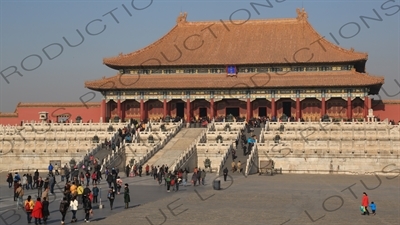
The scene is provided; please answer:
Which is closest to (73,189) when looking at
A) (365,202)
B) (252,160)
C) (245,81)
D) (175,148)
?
(365,202)

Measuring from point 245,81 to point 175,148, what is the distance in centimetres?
1972

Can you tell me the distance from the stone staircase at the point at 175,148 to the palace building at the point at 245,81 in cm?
1208

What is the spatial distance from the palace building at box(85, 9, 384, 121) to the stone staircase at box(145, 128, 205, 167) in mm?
12084

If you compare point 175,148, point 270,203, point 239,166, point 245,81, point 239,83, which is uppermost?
point 245,81

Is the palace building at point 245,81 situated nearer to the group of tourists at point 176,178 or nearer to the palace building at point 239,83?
the palace building at point 239,83

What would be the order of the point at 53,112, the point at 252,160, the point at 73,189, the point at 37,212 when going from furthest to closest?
the point at 53,112
the point at 252,160
the point at 73,189
the point at 37,212

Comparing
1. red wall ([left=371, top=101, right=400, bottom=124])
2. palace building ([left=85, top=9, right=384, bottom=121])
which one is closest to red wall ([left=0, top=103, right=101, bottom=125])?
palace building ([left=85, top=9, right=384, bottom=121])

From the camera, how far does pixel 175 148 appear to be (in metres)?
45.1

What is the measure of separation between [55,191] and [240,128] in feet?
74.0

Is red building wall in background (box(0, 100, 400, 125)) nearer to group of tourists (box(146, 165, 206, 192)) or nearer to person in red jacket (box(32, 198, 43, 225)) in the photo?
group of tourists (box(146, 165, 206, 192))

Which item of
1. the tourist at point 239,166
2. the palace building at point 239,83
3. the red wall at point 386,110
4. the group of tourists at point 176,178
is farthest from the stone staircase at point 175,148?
the red wall at point 386,110

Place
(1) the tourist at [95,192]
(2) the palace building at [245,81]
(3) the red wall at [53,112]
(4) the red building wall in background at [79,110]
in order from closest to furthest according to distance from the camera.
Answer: (1) the tourist at [95,192]
(2) the palace building at [245,81]
(4) the red building wall in background at [79,110]
(3) the red wall at [53,112]

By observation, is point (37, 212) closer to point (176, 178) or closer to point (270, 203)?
point (270, 203)

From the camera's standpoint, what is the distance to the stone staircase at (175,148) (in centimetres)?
4156
